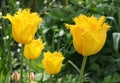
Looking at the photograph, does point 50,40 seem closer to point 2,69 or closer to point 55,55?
point 2,69

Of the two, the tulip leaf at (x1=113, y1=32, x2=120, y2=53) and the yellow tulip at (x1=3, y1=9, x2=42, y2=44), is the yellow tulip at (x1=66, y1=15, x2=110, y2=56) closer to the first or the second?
the yellow tulip at (x1=3, y1=9, x2=42, y2=44)

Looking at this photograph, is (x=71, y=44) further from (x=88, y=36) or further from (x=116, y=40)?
(x=88, y=36)

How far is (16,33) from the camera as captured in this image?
154cm

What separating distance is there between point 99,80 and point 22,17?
174 cm

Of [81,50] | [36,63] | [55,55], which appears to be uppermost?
[81,50]

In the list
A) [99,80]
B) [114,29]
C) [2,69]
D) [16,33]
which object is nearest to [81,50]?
[16,33]

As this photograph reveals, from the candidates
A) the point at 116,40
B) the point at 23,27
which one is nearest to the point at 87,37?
the point at 23,27

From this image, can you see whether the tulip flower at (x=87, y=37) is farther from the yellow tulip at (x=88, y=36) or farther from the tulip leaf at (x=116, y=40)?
the tulip leaf at (x=116, y=40)

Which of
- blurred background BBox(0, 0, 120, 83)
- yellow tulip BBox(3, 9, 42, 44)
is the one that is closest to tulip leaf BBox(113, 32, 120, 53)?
blurred background BBox(0, 0, 120, 83)

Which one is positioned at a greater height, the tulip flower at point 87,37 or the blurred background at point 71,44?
the tulip flower at point 87,37

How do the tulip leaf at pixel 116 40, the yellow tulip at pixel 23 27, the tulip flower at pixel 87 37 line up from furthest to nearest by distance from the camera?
the tulip leaf at pixel 116 40 → the yellow tulip at pixel 23 27 → the tulip flower at pixel 87 37

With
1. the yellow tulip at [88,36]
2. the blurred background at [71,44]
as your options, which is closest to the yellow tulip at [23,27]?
the yellow tulip at [88,36]

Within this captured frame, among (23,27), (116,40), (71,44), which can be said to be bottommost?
(71,44)

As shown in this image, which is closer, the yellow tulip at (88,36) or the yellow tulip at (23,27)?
the yellow tulip at (88,36)
